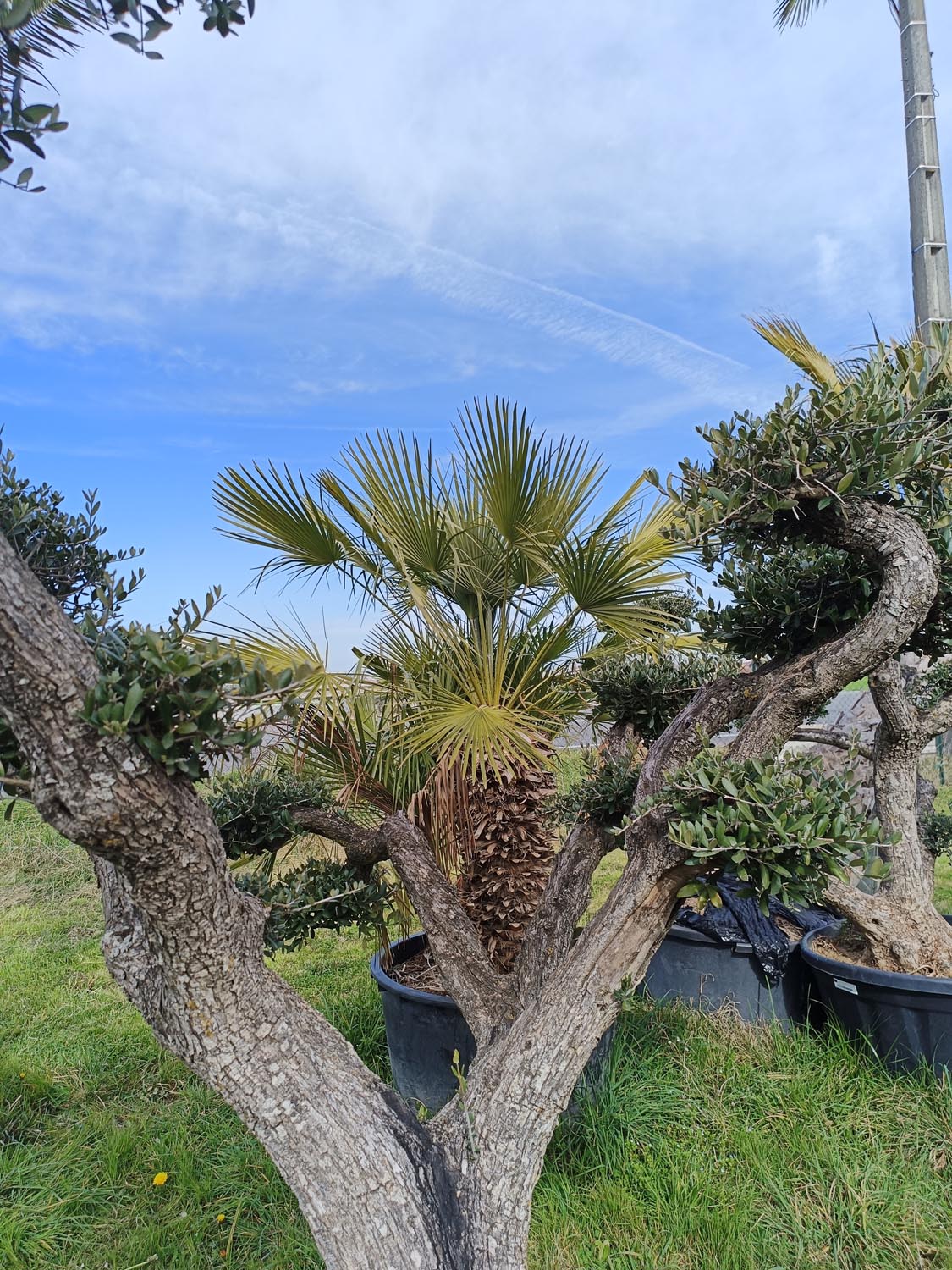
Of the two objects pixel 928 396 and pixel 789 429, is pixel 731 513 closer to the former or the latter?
pixel 789 429

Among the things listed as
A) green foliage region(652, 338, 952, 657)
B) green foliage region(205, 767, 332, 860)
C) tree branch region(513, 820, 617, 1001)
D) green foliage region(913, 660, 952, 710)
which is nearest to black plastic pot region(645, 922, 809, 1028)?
tree branch region(513, 820, 617, 1001)

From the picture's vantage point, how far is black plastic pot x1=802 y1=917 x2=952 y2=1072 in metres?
2.58

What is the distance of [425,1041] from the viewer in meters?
2.80

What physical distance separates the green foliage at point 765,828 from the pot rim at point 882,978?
0.90 meters

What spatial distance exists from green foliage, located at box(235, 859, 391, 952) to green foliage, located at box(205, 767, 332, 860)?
13 cm

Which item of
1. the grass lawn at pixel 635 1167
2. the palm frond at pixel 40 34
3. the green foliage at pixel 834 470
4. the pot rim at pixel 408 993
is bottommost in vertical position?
the grass lawn at pixel 635 1167

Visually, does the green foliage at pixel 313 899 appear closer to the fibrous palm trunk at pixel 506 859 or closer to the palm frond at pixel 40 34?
the fibrous palm trunk at pixel 506 859

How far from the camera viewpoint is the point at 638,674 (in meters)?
3.06

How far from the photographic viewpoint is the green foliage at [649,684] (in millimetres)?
3074

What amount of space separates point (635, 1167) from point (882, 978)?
1045 mm

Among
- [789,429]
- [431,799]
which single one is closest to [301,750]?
[431,799]

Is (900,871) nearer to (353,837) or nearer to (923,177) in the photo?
(353,837)

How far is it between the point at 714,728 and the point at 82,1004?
352cm

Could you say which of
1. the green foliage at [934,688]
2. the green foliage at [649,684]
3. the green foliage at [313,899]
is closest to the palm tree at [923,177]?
the green foliage at [934,688]
